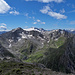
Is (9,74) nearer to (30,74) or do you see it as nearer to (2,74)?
(2,74)

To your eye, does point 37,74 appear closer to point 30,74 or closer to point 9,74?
point 30,74

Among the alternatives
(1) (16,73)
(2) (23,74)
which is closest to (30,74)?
(2) (23,74)

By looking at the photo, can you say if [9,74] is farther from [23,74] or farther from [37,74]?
[37,74]

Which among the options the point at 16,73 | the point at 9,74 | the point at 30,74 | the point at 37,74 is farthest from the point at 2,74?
the point at 37,74

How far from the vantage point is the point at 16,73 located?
55688 millimetres

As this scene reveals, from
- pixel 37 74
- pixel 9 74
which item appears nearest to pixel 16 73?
pixel 9 74

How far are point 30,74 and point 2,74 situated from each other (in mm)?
15705

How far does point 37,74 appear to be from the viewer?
2226 inches

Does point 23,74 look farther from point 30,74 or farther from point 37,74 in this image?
point 37,74

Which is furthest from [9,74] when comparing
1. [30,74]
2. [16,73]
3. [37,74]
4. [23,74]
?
[37,74]

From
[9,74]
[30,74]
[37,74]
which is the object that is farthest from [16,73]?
[37,74]

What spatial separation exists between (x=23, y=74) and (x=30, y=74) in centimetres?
380

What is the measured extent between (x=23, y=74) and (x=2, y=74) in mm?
12215

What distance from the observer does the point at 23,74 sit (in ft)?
180
